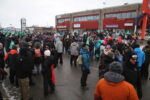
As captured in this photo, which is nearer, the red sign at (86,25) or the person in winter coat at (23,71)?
the person in winter coat at (23,71)

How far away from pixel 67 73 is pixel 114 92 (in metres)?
5.81

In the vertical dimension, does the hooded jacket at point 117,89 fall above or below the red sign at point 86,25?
below

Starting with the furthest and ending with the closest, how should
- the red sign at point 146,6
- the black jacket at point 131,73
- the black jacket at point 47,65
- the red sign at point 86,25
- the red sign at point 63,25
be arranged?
the red sign at point 63,25 → the red sign at point 86,25 → the red sign at point 146,6 → the black jacket at point 47,65 → the black jacket at point 131,73

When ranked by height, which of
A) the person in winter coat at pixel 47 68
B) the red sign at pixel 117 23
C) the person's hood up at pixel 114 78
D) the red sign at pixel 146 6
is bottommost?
the person in winter coat at pixel 47 68

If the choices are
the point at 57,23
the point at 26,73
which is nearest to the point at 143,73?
the point at 26,73

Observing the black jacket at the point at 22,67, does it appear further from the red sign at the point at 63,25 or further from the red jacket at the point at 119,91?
the red sign at the point at 63,25

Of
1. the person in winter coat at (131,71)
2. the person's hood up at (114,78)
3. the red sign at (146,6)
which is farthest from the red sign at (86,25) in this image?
the person's hood up at (114,78)

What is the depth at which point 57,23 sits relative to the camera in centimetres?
5581

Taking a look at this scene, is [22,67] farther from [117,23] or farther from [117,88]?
[117,23]

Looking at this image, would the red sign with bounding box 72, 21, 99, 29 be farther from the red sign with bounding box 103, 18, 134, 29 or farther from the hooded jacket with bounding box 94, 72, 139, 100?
the hooded jacket with bounding box 94, 72, 139, 100

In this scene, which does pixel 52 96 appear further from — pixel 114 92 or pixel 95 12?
pixel 95 12

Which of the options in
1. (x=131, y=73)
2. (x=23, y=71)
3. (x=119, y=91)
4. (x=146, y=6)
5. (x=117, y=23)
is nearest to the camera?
(x=119, y=91)

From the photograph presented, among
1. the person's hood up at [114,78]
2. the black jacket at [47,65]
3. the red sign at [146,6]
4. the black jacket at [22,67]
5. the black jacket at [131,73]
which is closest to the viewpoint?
the person's hood up at [114,78]

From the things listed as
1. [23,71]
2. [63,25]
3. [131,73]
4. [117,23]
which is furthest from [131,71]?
[63,25]
